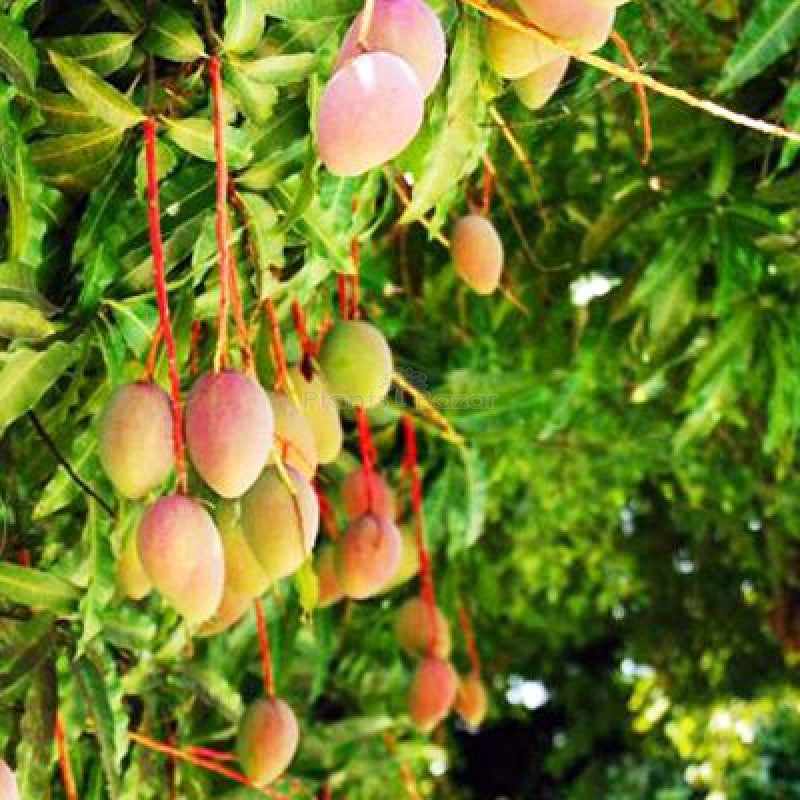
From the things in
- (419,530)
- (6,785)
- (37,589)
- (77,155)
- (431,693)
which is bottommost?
(431,693)

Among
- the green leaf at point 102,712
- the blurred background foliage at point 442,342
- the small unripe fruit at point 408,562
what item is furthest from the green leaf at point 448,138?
the small unripe fruit at point 408,562

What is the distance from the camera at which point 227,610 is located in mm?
934

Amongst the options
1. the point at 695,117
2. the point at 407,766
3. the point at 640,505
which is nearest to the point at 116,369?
the point at 695,117

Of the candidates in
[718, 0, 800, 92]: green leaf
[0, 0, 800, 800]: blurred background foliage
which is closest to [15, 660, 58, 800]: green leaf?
[0, 0, 800, 800]: blurred background foliage

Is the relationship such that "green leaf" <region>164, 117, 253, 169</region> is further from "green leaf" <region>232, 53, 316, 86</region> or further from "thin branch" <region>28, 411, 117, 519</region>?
"thin branch" <region>28, 411, 117, 519</region>

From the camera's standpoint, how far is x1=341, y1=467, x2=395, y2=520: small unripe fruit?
119cm

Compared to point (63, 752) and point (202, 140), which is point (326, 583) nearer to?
point (63, 752)

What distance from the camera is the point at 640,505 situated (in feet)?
10.1

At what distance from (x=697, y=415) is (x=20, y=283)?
0.84 meters

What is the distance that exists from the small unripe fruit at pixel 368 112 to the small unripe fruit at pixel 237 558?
26cm

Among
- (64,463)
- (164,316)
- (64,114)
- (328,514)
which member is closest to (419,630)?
(328,514)

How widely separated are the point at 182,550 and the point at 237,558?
0.47 feet

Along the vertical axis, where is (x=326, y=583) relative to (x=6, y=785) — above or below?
below

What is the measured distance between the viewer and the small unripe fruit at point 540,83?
2.57 feet
